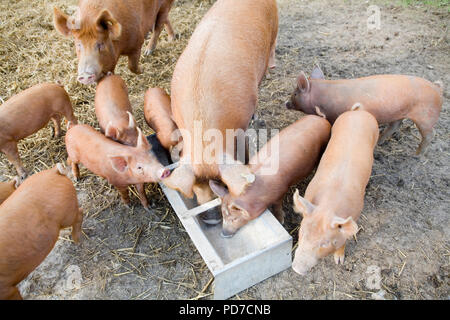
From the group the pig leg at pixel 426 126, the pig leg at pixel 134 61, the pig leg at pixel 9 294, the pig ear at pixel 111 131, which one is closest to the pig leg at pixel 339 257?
the pig leg at pixel 426 126

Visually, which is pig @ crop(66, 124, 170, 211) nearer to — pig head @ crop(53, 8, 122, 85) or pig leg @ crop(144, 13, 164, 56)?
pig head @ crop(53, 8, 122, 85)

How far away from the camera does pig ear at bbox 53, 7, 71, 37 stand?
420 cm

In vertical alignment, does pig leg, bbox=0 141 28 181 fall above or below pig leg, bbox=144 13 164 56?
below

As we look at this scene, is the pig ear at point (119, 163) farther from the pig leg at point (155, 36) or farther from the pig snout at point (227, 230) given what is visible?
the pig leg at point (155, 36)

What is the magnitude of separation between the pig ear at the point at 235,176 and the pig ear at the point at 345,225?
0.68 meters

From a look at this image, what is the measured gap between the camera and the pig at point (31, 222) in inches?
114

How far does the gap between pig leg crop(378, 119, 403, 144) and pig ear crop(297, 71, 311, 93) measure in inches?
40.0

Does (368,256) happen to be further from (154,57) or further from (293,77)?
(154,57)

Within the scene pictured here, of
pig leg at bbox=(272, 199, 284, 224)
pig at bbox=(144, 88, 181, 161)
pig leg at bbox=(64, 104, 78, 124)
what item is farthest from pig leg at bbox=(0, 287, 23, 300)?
pig leg at bbox=(272, 199, 284, 224)

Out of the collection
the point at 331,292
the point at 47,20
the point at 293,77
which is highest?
the point at 47,20
